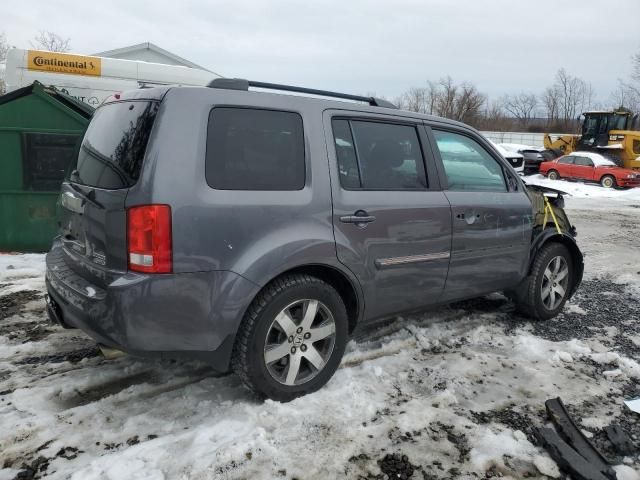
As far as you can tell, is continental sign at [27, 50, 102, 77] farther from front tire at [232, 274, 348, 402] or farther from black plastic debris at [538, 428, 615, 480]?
black plastic debris at [538, 428, 615, 480]

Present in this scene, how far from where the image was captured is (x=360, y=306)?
11.1 feet

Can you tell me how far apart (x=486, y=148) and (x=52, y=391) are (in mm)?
3609

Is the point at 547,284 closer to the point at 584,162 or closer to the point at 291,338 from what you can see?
the point at 291,338

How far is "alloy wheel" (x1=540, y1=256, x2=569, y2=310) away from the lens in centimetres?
477

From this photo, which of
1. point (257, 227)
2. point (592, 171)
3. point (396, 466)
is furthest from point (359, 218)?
point (592, 171)

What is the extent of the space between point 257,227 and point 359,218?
716 mm

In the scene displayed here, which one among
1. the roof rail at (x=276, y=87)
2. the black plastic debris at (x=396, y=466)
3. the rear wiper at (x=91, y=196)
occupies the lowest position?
the black plastic debris at (x=396, y=466)

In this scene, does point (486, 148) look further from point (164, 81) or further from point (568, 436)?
point (164, 81)

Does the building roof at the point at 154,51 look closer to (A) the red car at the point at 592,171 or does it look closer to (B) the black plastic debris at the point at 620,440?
(B) the black plastic debris at the point at 620,440

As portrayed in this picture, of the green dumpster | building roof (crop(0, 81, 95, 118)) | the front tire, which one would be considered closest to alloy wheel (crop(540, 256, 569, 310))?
the front tire

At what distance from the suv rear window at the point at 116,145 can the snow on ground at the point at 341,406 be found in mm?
1313

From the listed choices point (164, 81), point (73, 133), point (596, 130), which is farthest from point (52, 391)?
point (596, 130)

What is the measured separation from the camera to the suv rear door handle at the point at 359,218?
319 centimetres

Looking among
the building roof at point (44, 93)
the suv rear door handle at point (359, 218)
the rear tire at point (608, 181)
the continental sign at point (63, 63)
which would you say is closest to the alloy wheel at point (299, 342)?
the suv rear door handle at point (359, 218)
